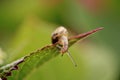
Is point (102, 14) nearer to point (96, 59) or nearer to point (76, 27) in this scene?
point (76, 27)

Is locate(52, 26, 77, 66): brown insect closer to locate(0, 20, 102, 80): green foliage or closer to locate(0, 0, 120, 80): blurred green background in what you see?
locate(0, 20, 102, 80): green foliage

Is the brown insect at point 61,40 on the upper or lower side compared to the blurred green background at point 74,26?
lower

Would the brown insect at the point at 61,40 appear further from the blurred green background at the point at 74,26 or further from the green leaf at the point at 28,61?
the blurred green background at the point at 74,26

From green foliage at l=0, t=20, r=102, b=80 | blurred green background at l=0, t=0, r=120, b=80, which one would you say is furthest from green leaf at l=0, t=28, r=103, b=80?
blurred green background at l=0, t=0, r=120, b=80

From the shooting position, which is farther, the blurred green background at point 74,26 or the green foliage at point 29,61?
the blurred green background at point 74,26

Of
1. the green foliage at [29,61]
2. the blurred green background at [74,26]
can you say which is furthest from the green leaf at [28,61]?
the blurred green background at [74,26]

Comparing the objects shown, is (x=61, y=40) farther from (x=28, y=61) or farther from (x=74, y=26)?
(x=74, y=26)

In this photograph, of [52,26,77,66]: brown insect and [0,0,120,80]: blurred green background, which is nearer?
[52,26,77,66]: brown insect

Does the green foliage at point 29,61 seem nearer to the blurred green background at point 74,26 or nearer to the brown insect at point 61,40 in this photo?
the brown insect at point 61,40

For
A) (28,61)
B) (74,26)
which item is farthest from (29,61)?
(74,26)
